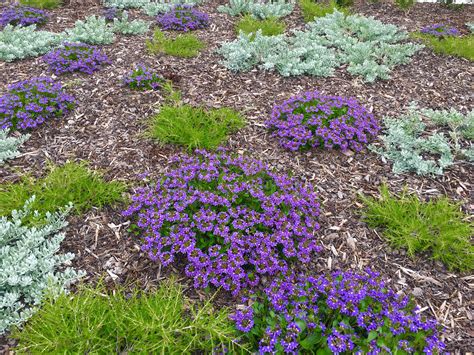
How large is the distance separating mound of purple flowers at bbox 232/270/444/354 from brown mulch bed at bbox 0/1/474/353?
0.49 meters

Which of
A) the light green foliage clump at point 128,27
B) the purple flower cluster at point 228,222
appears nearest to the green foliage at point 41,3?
the light green foliage clump at point 128,27

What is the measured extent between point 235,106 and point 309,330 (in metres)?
3.42

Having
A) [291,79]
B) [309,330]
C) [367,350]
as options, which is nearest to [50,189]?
[309,330]

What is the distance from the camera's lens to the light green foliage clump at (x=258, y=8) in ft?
26.0

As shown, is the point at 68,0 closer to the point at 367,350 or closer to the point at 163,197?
the point at 163,197

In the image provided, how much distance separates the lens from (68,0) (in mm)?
8328

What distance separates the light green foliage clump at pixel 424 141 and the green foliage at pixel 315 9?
3.63 meters

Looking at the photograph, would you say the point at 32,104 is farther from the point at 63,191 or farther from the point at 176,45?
the point at 176,45

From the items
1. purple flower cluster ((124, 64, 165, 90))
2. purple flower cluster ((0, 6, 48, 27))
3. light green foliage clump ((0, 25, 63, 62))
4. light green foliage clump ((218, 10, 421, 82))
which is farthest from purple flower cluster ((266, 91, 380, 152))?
purple flower cluster ((0, 6, 48, 27))

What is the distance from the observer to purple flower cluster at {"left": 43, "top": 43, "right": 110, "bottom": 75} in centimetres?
579

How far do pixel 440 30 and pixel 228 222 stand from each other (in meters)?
6.50

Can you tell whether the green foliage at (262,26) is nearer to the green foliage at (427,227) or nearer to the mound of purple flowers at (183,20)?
the mound of purple flowers at (183,20)

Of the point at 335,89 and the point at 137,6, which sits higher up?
the point at 137,6

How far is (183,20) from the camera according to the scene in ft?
24.1
